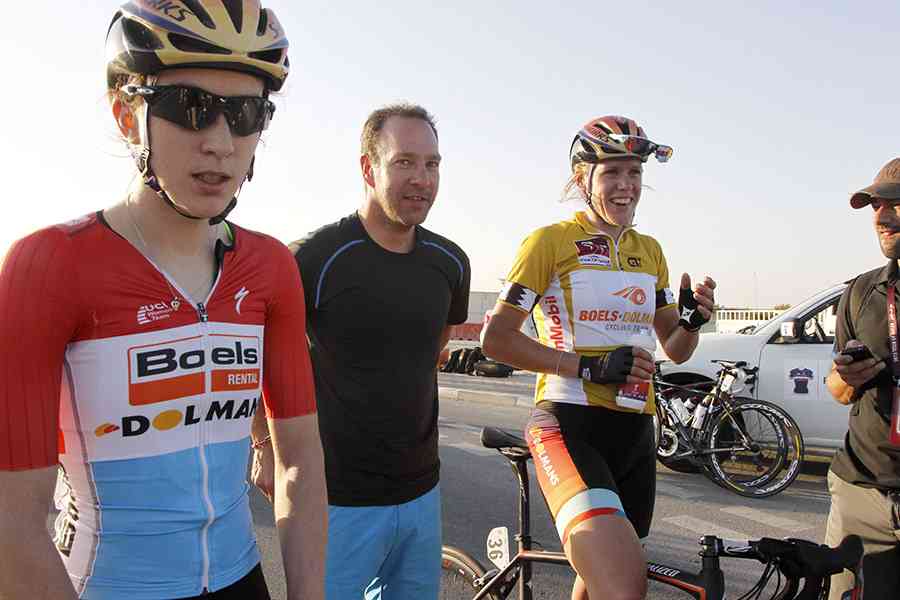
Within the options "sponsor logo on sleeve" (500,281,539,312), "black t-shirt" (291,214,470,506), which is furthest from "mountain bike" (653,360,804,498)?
"black t-shirt" (291,214,470,506)

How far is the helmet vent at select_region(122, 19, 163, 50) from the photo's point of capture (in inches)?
61.0

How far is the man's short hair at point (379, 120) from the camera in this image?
3098 millimetres

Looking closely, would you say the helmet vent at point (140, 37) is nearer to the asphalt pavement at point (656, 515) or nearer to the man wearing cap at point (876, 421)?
the man wearing cap at point (876, 421)

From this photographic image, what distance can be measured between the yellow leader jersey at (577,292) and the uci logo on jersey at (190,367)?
179cm

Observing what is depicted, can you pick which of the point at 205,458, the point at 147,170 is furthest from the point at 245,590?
the point at 147,170

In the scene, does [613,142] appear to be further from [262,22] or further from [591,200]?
[262,22]

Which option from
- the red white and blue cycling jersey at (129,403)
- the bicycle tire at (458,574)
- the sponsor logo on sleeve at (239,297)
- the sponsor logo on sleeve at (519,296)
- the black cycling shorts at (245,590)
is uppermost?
the sponsor logo on sleeve at (519,296)

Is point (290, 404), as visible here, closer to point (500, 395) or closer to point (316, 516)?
point (316, 516)

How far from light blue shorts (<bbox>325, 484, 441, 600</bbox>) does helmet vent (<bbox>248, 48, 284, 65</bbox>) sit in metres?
1.70

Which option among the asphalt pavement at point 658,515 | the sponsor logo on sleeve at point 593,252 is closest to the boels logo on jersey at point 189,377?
the sponsor logo on sleeve at point 593,252

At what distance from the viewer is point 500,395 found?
14781 millimetres

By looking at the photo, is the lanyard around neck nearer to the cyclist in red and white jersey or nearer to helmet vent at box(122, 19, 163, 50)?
the cyclist in red and white jersey

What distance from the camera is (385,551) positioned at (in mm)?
2828

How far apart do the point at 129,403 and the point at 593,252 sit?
7.75 ft
